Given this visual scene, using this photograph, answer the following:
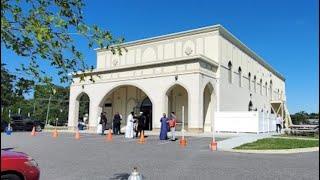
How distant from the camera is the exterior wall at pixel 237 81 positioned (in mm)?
37906

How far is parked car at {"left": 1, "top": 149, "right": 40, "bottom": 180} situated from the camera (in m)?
6.84

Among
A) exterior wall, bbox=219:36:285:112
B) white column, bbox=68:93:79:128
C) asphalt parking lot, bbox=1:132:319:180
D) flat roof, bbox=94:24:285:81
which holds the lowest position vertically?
asphalt parking lot, bbox=1:132:319:180

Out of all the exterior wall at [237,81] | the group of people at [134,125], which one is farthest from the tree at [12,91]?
the exterior wall at [237,81]

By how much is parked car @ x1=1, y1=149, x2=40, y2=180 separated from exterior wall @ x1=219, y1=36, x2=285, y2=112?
1195 inches

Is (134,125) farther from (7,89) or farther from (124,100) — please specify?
(7,89)

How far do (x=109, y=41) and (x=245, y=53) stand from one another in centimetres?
4053

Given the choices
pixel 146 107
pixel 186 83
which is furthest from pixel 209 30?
pixel 146 107

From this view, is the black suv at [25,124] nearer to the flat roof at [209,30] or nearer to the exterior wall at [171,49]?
the exterior wall at [171,49]

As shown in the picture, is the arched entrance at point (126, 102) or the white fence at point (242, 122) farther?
the arched entrance at point (126, 102)

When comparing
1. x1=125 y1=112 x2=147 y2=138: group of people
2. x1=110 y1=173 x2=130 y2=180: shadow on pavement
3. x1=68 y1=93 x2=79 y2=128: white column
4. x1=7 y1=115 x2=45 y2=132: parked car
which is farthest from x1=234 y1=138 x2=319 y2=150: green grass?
x1=68 y1=93 x2=79 y2=128: white column

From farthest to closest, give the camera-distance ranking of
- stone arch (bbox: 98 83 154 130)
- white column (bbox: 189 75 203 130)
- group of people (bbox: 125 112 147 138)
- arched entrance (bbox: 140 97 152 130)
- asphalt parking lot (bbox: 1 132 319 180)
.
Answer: stone arch (bbox: 98 83 154 130), arched entrance (bbox: 140 97 152 130), white column (bbox: 189 75 203 130), group of people (bbox: 125 112 147 138), asphalt parking lot (bbox: 1 132 319 180)

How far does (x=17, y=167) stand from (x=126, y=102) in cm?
3531

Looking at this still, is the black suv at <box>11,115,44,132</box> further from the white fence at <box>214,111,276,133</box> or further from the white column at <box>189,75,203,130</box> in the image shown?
the white fence at <box>214,111,276,133</box>

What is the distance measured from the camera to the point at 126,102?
4225 cm
